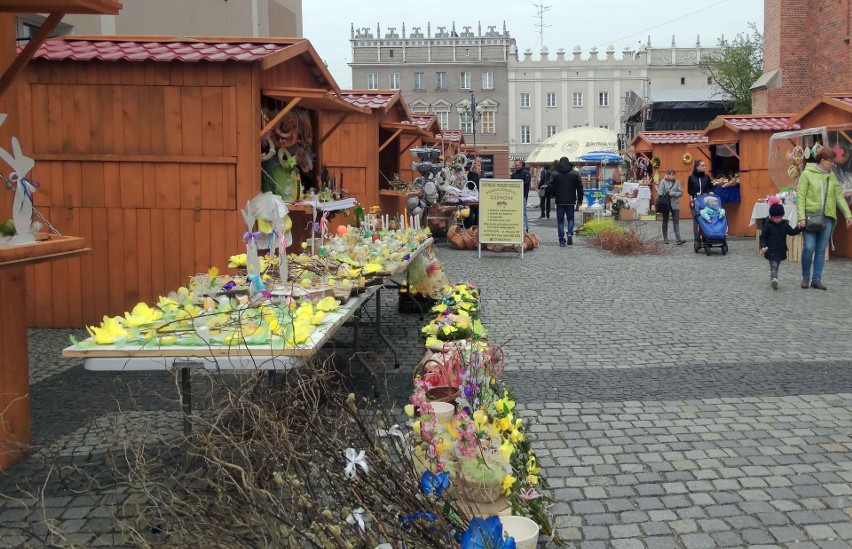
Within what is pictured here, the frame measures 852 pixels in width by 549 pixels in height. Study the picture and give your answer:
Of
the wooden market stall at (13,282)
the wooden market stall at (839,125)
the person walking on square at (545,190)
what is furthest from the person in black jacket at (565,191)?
the wooden market stall at (13,282)

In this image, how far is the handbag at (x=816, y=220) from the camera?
1138 centimetres

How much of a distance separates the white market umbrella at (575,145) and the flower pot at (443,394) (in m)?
32.8

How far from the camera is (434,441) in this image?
4.07 metres

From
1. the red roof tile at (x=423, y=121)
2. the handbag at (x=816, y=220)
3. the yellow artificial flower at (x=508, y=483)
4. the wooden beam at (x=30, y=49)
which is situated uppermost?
the red roof tile at (x=423, y=121)

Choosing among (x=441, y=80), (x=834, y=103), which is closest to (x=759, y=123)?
(x=834, y=103)

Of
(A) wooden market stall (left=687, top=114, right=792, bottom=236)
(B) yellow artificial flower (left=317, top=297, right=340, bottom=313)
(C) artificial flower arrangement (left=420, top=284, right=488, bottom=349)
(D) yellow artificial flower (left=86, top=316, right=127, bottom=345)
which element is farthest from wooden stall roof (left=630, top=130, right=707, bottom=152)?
(D) yellow artificial flower (left=86, top=316, right=127, bottom=345)

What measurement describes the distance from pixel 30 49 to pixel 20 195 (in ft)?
2.63

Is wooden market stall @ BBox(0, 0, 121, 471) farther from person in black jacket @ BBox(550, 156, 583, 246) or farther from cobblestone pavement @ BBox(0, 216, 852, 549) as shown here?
person in black jacket @ BBox(550, 156, 583, 246)

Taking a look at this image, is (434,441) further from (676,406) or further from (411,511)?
(676,406)

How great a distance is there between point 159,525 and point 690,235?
20.7 metres

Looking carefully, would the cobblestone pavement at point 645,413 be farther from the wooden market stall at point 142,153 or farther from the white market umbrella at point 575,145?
the white market umbrella at point 575,145

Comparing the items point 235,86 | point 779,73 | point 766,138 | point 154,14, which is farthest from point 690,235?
point 235,86

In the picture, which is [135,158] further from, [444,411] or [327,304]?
[444,411]

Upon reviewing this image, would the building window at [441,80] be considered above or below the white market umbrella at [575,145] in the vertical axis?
above
